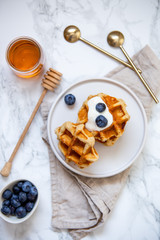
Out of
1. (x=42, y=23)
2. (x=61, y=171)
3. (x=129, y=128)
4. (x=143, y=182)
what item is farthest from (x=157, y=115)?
(x=42, y=23)

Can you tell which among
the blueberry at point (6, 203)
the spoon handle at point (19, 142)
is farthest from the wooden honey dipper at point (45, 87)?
the blueberry at point (6, 203)

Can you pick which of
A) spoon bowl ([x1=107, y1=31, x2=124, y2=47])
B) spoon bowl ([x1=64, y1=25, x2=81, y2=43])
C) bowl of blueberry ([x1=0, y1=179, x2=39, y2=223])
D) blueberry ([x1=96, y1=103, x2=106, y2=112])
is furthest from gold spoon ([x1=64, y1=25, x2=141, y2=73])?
bowl of blueberry ([x1=0, y1=179, x2=39, y2=223])

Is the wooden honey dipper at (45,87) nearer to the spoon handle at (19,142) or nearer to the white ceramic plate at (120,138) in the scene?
the spoon handle at (19,142)

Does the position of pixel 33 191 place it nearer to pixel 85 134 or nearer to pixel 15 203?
pixel 15 203

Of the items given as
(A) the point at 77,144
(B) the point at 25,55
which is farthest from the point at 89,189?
(B) the point at 25,55

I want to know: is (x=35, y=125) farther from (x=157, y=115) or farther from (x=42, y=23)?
(x=157, y=115)
